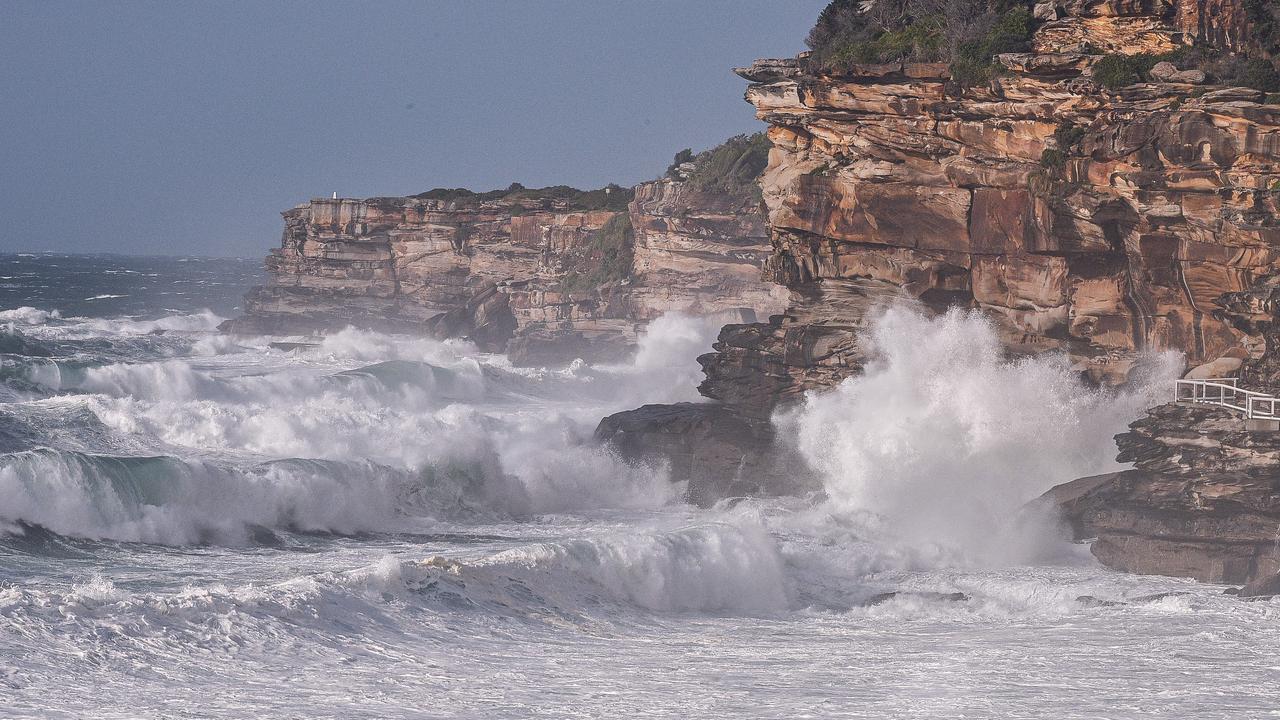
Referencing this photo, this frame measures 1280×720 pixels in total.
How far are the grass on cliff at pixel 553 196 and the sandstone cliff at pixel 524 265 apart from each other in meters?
0.12

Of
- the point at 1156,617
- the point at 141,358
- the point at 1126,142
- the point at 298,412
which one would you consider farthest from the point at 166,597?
the point at 141,358

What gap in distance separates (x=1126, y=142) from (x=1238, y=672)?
11100mm

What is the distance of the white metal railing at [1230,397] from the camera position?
72.5ft

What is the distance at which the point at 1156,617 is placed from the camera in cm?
1977

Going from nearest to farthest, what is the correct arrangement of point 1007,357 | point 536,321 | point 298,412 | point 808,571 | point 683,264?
point 808,571, point 1007,357, point 298,412, point 683,264, point 536,321

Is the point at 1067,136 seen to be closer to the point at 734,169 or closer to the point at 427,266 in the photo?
the point at 734,169

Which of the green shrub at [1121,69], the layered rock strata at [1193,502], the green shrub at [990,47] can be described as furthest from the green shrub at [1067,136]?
the layered rock strata at [1193,502]

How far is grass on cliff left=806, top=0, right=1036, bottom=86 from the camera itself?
2723 cm

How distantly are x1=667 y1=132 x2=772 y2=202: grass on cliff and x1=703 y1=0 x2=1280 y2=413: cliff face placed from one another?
66.6 ft

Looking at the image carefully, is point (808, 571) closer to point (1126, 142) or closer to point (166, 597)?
point (1126, 142)

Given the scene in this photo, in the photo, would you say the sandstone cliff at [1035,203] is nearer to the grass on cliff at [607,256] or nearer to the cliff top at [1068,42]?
the cliff top at [1068,42]

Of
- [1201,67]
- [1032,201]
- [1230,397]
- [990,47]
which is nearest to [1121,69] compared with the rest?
[1201,67]

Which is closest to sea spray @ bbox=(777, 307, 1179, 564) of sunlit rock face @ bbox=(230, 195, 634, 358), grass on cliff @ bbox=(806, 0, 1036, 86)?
grass on cliff @ bbox=(806, 0, 1036, 86)

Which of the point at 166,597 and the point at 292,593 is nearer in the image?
the point at 166,597
